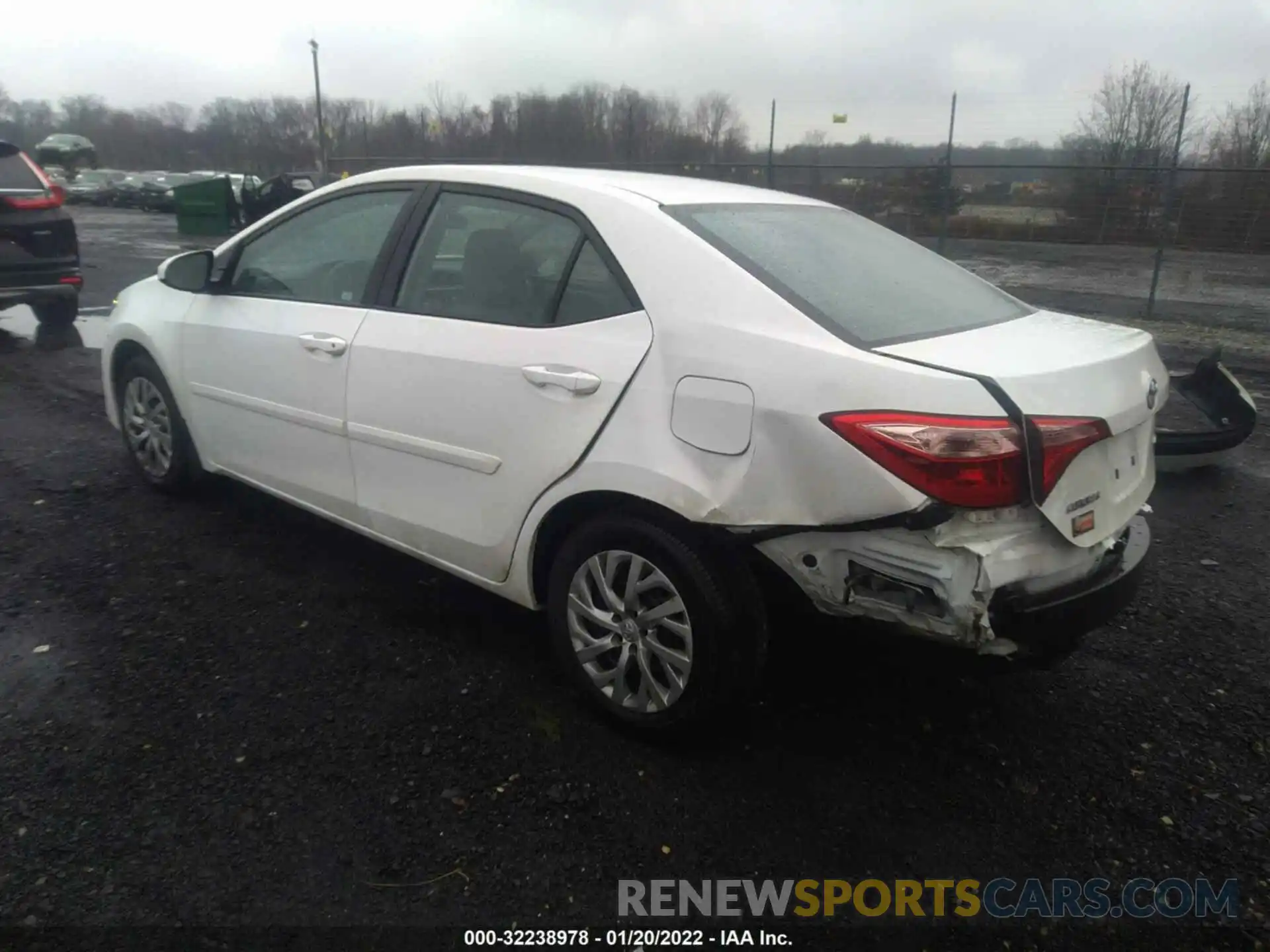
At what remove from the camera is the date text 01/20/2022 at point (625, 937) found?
7.06 feet

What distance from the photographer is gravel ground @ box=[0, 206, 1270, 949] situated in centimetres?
227

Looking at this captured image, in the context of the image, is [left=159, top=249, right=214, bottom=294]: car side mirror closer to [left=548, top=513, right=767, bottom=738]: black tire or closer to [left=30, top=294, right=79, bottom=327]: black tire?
[left=548, top=513, right=767, bottom=738]: black tire

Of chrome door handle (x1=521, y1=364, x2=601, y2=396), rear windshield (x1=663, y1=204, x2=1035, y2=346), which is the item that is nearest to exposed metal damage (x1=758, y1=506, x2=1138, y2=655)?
rear windshield (x1=663, y1=204, x2=1035, y2=346)

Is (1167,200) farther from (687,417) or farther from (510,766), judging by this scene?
(510,766)

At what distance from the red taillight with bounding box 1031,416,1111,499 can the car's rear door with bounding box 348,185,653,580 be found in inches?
41.4

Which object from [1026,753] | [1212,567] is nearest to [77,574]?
[1026,753]

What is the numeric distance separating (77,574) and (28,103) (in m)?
75.6

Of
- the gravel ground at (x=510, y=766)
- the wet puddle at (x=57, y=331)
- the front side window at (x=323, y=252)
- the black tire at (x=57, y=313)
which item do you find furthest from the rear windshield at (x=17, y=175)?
the gravel ground at (x=510, y=766)

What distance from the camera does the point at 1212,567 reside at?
4.12 metres

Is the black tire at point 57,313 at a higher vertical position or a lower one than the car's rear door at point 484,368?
lower

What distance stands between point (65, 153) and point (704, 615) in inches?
2005

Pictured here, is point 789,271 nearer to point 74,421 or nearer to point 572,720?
point 572,720

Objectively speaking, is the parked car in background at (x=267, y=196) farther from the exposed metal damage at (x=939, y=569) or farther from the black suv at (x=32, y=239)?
the exposed metal damage at (x=939, y=569)

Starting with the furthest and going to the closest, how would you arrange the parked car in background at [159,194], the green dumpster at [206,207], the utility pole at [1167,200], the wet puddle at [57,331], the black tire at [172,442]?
the parked car in background at [159,194] < the green dumpster at [206,207] < the utility pole at [1167,200] < the wet puddle at [57,331] < the black tire at [172,442]
